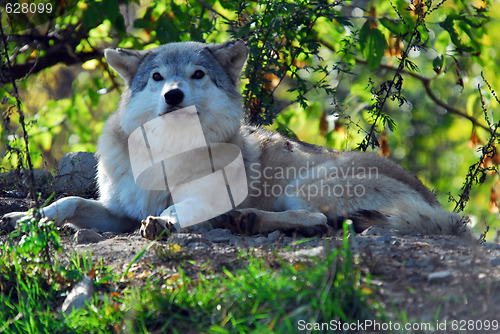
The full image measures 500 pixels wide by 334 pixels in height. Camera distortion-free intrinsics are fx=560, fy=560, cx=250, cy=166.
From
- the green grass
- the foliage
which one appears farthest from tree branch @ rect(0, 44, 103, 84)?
the green grass

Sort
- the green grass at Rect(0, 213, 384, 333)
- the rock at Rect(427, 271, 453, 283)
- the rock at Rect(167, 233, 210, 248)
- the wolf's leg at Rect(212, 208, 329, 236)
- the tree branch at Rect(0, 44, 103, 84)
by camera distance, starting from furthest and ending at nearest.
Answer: the tree branch at Rect(0, 44, 103, 84) < the wolf's leg at Rect(212, 208, 329, 236) < the rock at Rect(167, 233, 210, 248) < the rock at Rect(427, 271, 453, 283) < the green grass at Rect(0, 213, 384, 333)

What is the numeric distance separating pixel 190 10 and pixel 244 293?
5005mm

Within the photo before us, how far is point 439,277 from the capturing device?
2814 millimetres

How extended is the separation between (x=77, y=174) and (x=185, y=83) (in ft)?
7.02

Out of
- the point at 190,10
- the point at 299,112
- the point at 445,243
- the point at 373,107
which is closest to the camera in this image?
the point at 445,243

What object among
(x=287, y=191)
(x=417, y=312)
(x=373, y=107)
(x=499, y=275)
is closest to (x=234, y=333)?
(x=417, y=312)

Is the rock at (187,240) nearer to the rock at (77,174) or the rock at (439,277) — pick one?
the rock at (439,277)

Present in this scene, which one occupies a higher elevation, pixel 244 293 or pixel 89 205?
pixel 244 293

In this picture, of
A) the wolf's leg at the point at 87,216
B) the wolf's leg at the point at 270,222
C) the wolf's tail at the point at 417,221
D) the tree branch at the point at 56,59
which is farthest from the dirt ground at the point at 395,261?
the tree branch at the point at 56,59

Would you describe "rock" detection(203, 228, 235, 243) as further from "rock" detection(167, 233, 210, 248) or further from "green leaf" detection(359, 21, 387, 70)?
"green leaf" detection(359, 21, 387, 70)

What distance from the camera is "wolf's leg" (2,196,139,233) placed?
4.53 metres

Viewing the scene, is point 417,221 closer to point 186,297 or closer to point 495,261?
point 495,261

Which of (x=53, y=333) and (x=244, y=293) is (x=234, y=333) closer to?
(x=244, y=293)

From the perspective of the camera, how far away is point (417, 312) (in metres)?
2.55
